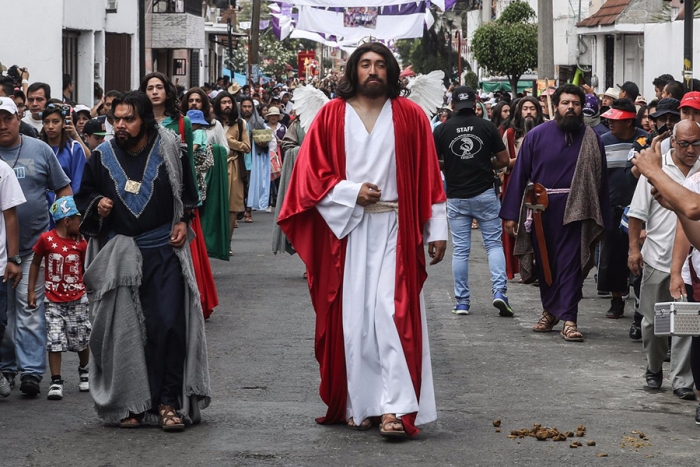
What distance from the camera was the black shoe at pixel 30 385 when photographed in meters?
8.62

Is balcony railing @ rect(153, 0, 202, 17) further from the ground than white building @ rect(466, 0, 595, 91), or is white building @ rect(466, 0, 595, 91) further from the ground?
balcony railing @ rect(153, 0, 202, 17)

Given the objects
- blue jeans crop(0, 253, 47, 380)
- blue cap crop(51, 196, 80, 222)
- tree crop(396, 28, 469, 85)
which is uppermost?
tree crop(396, 28, 469, 85)

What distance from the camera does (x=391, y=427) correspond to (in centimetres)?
733

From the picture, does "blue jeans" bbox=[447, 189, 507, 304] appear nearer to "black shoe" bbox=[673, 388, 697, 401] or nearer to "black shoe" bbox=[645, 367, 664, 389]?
"black shoe" bbox=[645, 367, 664, 389]

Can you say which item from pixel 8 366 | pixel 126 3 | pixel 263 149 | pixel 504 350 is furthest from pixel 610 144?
pixel 126 3

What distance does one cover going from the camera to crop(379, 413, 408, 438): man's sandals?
288 inches

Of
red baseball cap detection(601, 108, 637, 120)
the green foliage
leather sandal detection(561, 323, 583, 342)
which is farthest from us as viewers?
the green foliage

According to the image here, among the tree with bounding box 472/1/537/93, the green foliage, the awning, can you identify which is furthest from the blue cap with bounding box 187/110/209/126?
the green foliage

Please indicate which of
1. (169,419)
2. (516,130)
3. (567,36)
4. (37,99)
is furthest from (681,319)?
(567,36)

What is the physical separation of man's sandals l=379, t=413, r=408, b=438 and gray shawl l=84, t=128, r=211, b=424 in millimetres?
1057

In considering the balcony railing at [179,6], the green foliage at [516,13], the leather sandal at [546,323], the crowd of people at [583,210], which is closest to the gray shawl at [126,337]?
Answer: the crowd of people at [583,210]

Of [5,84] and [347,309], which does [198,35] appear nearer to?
[5,84]

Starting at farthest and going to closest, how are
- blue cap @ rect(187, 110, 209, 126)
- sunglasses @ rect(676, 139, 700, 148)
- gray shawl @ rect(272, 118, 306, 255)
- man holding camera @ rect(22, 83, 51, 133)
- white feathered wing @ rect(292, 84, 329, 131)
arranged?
gray shawl @ rect(272, 118, 306, 255)
blue cap @ rect(187, 110, 209, 126)
man holding camera @ rect(22, 83, 51, 133)
white feathered wing @ rect(292, 84, 329, 131)
sunglasses @ rect(676, 139, 700, 148)

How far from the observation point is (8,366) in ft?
29.2
